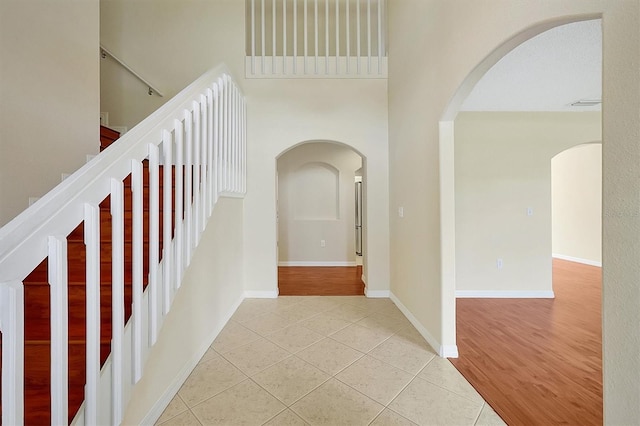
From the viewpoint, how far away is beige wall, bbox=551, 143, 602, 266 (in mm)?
5316

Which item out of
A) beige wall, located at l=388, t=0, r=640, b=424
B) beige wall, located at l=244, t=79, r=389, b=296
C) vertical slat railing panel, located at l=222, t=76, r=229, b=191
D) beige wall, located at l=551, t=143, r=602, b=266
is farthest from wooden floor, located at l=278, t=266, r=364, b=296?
beige wall, located at l=551, t=143, r=602, b=266

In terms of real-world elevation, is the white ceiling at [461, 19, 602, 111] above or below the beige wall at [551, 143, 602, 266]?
above

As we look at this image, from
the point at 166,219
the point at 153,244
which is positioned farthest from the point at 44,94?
the point at 153,244

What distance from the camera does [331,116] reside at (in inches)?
130

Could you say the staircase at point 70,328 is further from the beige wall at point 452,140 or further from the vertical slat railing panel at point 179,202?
the beige wall at point 452,140

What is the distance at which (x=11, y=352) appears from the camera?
61 cm

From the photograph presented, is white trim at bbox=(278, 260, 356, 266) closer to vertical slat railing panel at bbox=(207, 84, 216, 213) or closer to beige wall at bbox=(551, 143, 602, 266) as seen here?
vertical slat railing panel at bbox=(207, 84, 216, 213)

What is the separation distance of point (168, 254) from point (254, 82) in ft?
8.94

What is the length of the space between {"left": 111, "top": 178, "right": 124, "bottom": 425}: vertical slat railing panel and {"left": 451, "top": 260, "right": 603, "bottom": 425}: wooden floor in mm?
1881

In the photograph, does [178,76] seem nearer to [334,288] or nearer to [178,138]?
[178,138]

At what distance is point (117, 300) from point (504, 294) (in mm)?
3982

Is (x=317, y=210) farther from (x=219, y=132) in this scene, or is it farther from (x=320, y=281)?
(x=219, y=132)

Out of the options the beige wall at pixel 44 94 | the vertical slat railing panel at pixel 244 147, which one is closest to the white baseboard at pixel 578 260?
the vertical slat railing panel at pixel 244 147

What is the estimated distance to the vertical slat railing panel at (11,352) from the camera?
61 cm
